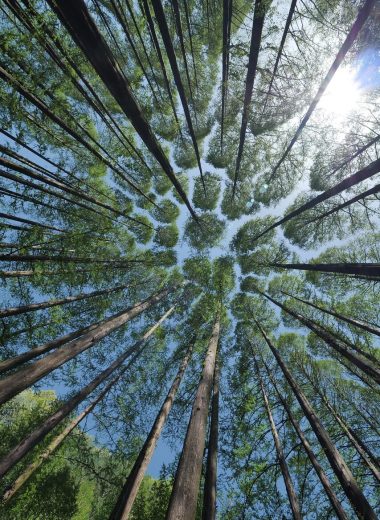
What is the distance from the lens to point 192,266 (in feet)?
53.4

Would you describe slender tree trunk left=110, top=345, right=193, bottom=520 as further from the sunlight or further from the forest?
the sunlight

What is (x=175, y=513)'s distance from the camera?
2219 millimetres

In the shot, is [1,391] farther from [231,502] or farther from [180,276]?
[180,276]

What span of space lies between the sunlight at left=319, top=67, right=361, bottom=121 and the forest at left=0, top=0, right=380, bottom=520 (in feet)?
0.20

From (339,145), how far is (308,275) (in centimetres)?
642

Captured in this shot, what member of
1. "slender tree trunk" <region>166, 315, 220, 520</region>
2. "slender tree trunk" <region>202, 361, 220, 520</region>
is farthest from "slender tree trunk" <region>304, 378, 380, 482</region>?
"slender tree trunk" <region>166, 315, 220, 520</region>

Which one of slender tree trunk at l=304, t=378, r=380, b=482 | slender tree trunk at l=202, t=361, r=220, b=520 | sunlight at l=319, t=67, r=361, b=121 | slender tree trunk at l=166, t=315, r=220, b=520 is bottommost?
slender tree trunk at l=166, t=315, r=220, b=520

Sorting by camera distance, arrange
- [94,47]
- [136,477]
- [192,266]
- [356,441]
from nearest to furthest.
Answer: [94,47]
[136,477]
[356,441]
[192,266]

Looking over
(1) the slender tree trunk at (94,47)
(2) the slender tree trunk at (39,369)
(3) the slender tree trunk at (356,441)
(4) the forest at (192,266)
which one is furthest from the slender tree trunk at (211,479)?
(1) the slender tree trunk at (94,47)

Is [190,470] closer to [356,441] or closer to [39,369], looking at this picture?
[39,369]

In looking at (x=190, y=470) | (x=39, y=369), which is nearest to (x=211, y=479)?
(x=190, y=470)

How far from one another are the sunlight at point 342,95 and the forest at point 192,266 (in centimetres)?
6

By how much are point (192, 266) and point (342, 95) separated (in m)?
11.2

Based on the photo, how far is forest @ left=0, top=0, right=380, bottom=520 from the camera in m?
5.07
